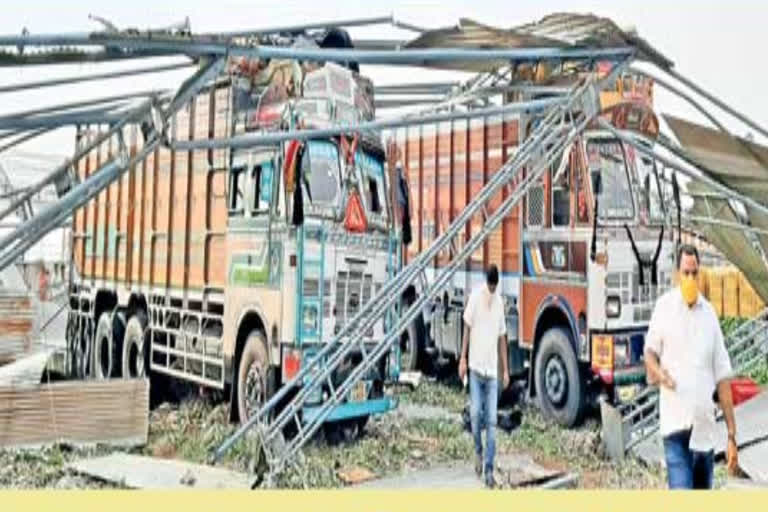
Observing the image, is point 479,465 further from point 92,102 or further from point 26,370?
point 92,102

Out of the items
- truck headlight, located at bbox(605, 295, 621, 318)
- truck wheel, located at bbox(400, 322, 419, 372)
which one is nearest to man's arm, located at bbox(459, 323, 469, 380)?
truck wheel, located at bbox(400, 322, 419, 372)

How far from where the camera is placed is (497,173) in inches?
155

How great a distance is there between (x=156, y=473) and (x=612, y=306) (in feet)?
6.59

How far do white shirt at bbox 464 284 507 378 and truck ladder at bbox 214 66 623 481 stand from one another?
17 cm

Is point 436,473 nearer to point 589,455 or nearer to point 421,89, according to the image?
point 589,455

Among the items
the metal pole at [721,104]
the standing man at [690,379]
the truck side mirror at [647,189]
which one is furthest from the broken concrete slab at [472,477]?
the metal pole at [721,104]

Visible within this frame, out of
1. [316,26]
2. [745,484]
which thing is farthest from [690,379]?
[316,26]

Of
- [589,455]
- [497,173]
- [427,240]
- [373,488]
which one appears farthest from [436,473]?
[497,173]

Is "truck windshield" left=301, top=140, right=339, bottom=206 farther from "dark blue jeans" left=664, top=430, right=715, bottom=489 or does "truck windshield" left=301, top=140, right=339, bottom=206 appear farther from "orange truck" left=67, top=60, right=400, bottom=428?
"dark blue jeans" left=664, top=430, right=715, bottom=489

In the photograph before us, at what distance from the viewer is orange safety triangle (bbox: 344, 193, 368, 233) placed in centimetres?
371

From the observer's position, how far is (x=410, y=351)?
398 cm

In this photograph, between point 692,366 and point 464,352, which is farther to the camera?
point 464,352

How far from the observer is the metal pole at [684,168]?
12.8 ft

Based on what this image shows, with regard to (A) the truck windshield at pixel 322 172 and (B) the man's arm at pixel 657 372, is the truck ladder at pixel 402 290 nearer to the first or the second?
(A) the truck windshield at pixel 322 172
